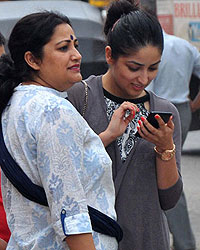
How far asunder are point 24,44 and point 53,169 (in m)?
0.46

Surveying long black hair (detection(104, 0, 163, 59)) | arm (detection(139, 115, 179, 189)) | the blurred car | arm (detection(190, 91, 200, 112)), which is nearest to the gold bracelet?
arm (detection(139, 115, 179, 189))

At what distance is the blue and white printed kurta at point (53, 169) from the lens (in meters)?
2.25

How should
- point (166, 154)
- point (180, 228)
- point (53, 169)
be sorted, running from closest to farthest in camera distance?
point (53, 169), point (166, 154), point (180, 228)

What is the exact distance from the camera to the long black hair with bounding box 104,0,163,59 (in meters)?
2.85

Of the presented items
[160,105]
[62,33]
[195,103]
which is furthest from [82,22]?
[62,33]

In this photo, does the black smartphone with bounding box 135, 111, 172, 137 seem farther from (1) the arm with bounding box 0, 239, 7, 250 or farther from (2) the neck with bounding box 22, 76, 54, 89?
(1) the arm with bounding box 0, 239, 7, 250

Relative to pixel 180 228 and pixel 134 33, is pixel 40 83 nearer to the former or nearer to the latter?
pixel 134 33

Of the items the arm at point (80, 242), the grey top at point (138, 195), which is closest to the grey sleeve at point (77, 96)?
the grey top at point (138, 195)

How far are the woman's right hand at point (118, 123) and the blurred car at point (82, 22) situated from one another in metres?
4.38

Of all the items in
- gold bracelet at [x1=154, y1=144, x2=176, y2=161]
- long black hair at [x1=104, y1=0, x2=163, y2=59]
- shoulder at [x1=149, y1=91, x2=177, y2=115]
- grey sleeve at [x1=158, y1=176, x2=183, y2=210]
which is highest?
long black hair at [x1=104, y1=0, x2=163, y2=59]

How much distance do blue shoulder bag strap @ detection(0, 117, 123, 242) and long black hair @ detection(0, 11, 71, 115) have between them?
174mm

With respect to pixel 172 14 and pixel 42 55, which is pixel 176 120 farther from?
pixel 172 14

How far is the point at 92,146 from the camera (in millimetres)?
2363

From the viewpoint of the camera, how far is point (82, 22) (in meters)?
7.97
